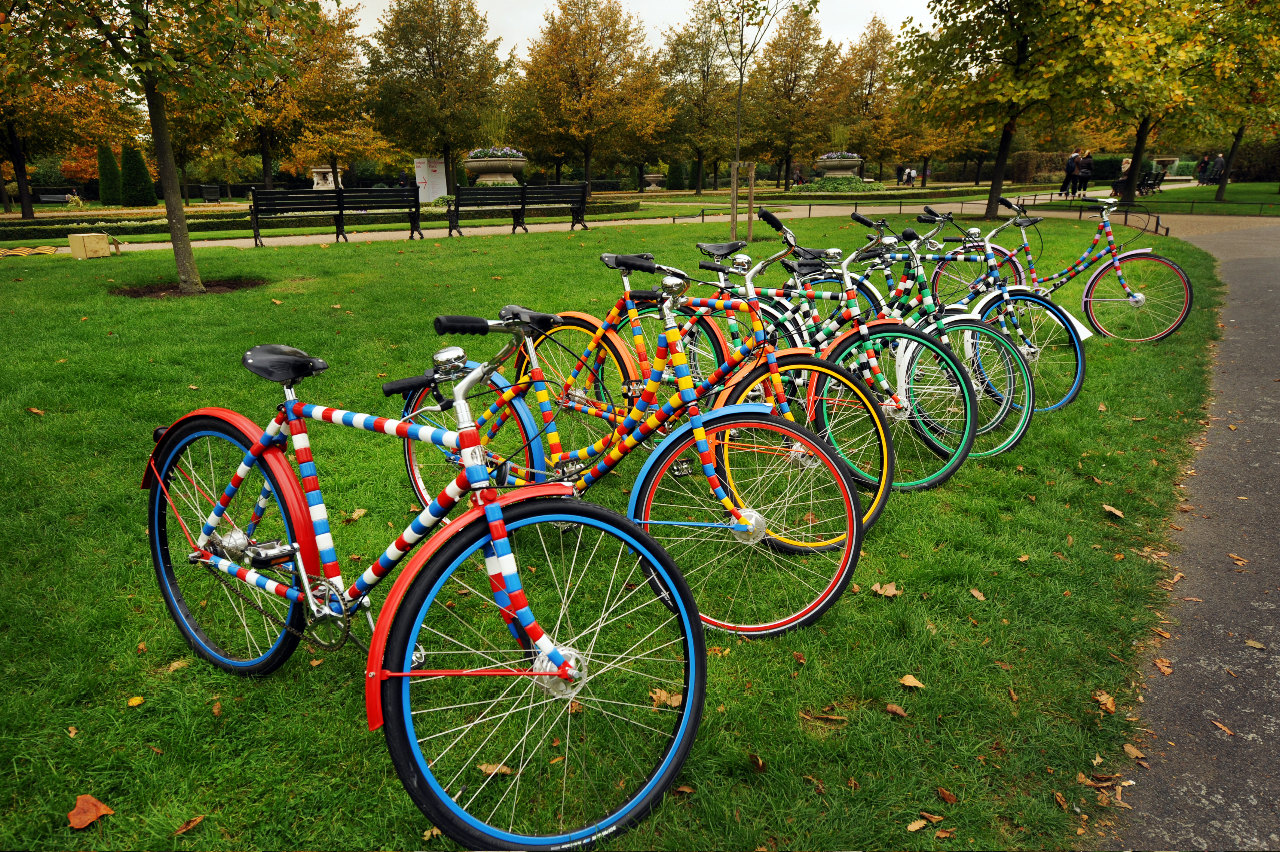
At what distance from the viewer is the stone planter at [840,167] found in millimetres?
38094

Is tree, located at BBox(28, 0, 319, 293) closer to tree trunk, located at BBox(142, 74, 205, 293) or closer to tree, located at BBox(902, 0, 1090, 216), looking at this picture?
tree trunk, located at BBox(142, 74, 205, 293)

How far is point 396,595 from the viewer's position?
1.98 metres

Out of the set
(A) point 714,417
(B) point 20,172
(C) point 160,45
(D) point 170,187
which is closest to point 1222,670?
(A) point 714,417

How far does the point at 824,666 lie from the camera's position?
9.62 ft

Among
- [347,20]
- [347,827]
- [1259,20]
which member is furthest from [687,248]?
[347,20]

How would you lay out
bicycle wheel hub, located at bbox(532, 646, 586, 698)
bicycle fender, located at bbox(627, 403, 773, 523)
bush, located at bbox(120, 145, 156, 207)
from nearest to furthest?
bicycle wheel hub, located at bbox(532, 646, 586, 698), bicycle fender, located at bbox(627, 403, 773, 523), bush, located at bbox(120, 145, 156, 207)

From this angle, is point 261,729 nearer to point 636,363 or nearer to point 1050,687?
point 636,363

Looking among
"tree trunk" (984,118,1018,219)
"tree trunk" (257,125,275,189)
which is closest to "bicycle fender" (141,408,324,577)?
"tree trunk" (984,118,1018,219)

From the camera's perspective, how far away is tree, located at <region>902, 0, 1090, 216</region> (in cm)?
1506

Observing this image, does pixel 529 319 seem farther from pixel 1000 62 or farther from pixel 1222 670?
pixel 1000 62

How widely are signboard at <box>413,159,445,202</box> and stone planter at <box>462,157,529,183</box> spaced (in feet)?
15.8

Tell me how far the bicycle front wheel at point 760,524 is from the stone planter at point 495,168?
90.5 feet

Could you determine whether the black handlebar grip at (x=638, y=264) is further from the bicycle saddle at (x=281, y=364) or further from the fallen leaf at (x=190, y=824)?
the fallen leaf at (x=190, y=824)

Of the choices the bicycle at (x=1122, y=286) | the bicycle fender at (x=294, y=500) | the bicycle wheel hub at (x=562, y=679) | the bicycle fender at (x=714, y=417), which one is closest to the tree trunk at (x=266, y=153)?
the bicycle at (x=1122, y=286)
